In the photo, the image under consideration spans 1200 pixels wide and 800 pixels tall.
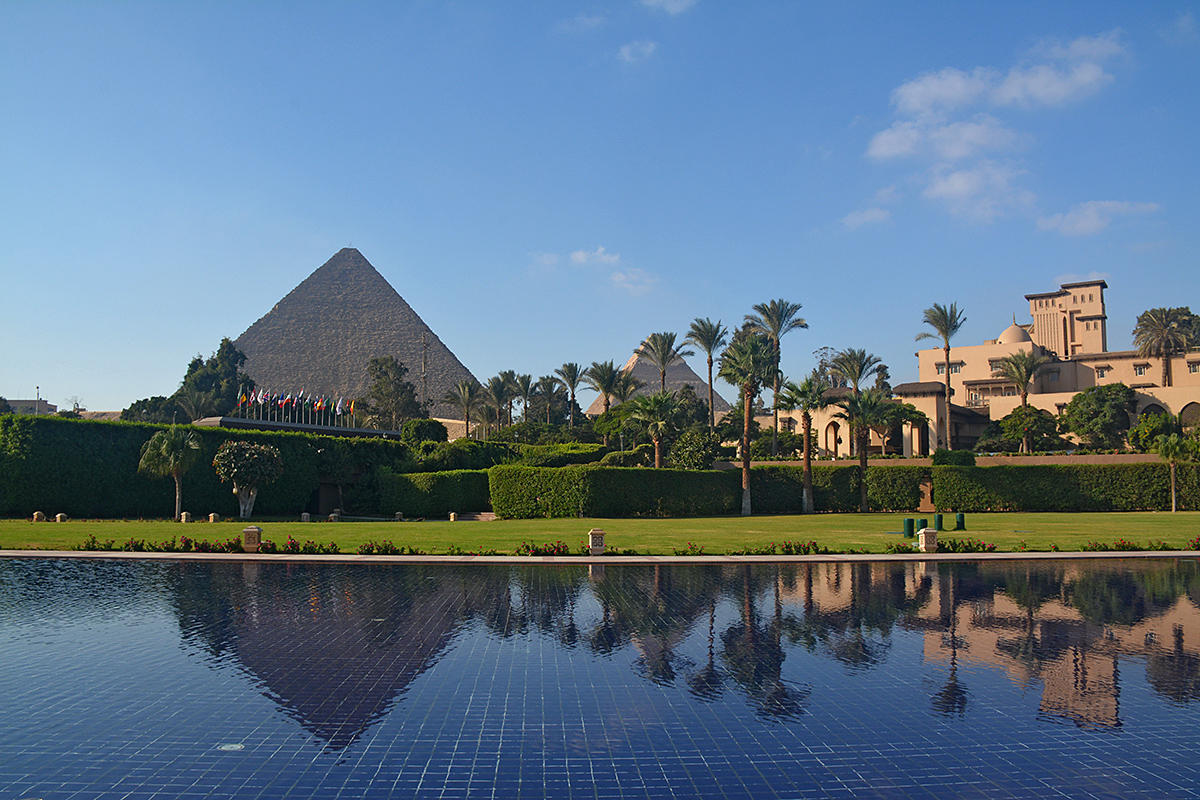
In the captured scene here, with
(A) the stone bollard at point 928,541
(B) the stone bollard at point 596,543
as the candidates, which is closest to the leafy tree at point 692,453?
(A) the stone bollard at point 928,541

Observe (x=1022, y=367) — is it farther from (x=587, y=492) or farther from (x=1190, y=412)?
(x=587, y=492)

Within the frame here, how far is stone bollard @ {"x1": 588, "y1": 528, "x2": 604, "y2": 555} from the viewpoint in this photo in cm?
2011

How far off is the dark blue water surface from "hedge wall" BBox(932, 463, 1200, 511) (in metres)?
30.2

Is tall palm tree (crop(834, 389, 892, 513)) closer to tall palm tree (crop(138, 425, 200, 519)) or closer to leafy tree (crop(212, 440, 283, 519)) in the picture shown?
leafy tree (crop(212, 440, 283, 519))

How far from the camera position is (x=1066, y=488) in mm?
41625

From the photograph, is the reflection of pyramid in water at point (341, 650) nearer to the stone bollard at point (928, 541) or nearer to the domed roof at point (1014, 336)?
the stone bollard at point (928, 541)

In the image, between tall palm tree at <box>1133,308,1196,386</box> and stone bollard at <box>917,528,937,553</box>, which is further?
tall palm tree at <box>1133,308,1196,386</box>

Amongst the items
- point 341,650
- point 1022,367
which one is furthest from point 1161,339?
point 341,650

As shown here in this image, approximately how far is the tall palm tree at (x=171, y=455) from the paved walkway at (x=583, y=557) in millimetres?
12976

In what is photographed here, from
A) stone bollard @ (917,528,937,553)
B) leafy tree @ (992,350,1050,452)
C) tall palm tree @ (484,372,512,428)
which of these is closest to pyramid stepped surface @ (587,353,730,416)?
tall palm tree @ (484,372,512,428)

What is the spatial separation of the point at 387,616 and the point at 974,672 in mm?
7848

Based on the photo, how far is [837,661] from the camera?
886cm

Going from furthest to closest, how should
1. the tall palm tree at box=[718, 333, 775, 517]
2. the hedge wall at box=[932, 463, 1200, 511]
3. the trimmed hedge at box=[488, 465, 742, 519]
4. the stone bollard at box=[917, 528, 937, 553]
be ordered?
the tall palm tree at box=[718, 333, 775, 517], the hedge wall at box=[932, 463, 1200, 511], the trimmed hedge at box=[488, 465, 742, 519], the stone bollard at box=[917, 528, 937, 553]

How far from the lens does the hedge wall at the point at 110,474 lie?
31.1m
